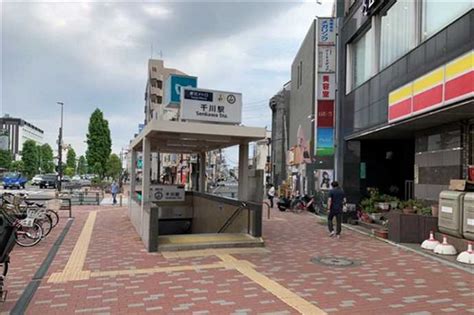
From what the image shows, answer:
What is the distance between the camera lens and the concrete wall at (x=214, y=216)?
1231 centimetres

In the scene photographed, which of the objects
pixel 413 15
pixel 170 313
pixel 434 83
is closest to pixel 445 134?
pixel 434 83

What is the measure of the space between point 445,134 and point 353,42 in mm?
6840

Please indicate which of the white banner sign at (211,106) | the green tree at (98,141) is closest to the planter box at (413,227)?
the white banner sign at (211,106)

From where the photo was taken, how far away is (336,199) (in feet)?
42.6

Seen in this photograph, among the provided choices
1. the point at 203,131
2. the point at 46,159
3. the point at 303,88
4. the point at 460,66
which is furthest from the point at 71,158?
the point at 460,66

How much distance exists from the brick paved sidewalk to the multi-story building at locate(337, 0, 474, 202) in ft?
10.8

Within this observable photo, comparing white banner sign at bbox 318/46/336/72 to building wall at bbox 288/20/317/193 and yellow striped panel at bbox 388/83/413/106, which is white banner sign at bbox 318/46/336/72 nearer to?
yellow striped panel at bbox 388/83/413/106

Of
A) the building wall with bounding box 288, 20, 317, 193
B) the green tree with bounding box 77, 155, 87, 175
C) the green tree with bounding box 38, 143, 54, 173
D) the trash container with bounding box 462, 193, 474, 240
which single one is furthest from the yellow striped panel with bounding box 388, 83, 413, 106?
the green tree with bounding box 77, 155, 87, 175

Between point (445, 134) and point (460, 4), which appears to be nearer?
point (460, 4)

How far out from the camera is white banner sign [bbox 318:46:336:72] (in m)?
18.2

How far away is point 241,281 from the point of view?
7.16m

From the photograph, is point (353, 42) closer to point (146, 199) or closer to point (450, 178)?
point (450, 178)

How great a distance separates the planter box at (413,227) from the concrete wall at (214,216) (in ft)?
13.1

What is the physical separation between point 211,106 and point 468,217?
6701 millimetres
